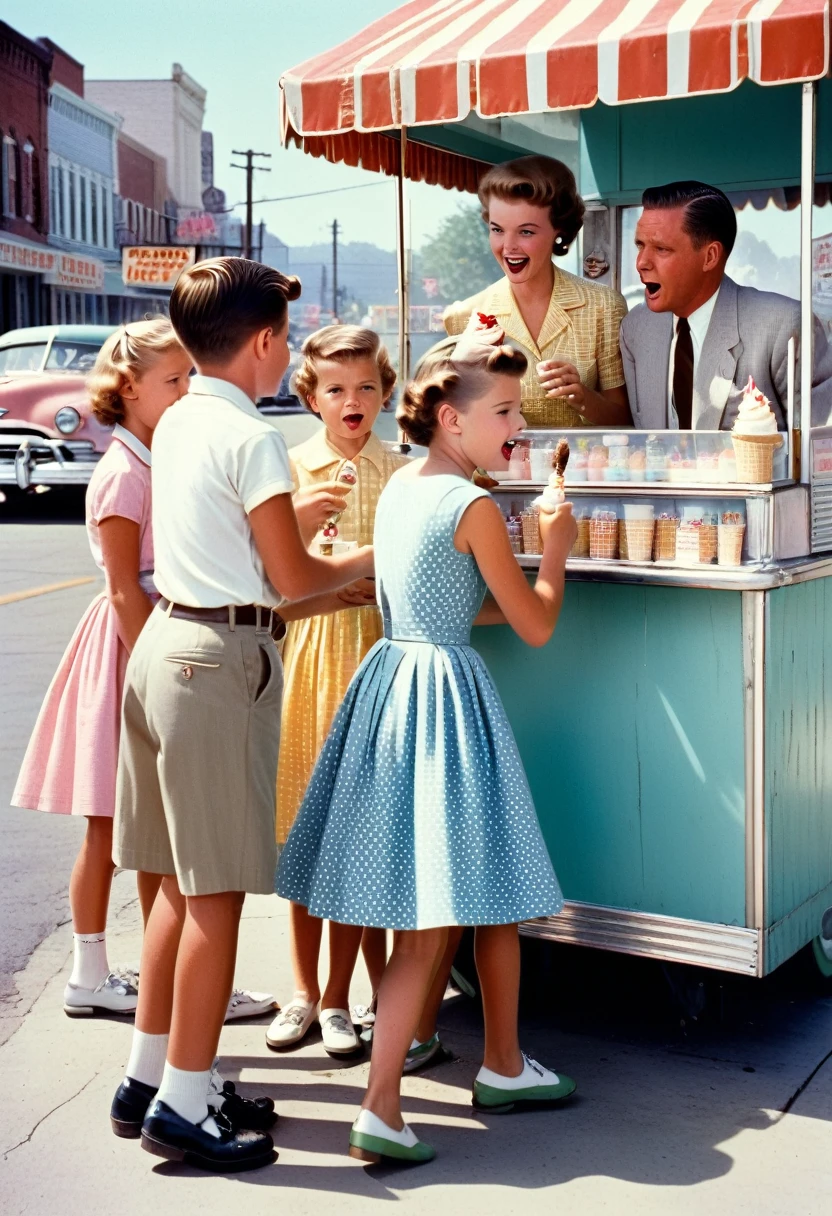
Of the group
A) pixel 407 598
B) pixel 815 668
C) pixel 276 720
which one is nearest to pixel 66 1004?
pixel 276 720

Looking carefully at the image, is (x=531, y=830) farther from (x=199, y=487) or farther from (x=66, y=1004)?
(x=66, y=1004)

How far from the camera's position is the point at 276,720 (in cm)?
320

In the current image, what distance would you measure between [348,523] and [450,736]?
909mm

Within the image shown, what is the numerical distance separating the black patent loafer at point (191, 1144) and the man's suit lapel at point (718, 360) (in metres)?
2.26

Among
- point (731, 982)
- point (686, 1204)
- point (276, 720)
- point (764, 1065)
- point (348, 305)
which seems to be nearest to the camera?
point (686, 1204)

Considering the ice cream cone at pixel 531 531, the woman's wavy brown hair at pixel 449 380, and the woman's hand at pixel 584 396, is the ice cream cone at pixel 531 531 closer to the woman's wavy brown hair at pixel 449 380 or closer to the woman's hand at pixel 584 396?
the woman's hand at pixel 584 396

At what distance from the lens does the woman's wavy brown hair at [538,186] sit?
405cm

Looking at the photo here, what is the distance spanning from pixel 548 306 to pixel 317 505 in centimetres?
127

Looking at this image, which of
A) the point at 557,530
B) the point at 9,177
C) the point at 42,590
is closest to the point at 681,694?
the point at 557,530

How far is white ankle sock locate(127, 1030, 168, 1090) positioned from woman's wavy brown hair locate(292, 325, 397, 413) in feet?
5.33

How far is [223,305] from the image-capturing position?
10.2 feet

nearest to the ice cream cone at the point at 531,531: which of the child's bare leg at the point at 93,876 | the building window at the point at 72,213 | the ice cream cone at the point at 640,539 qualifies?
the ice cream cone at the point at 640,539

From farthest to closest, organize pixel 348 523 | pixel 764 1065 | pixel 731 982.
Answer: pixel 731 982 → pixel 348 523 → pixel 764 1065

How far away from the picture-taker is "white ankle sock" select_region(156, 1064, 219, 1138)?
312 centimetres
